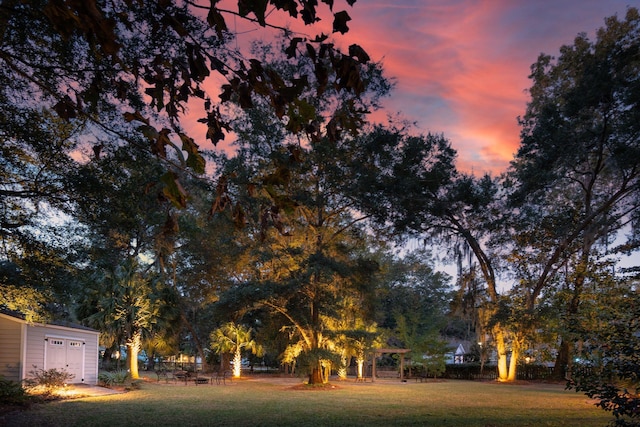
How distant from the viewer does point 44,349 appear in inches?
763

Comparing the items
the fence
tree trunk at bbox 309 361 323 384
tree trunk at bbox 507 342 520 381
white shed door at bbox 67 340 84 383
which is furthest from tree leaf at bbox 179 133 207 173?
the fence

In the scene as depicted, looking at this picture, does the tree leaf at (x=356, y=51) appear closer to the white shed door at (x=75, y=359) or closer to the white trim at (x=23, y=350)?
the white trim at (x=23, y=350)

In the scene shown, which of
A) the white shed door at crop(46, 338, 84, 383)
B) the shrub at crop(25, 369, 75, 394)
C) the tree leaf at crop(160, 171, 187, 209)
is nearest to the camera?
the tree leaf at crop(160, 171, 187, 209)

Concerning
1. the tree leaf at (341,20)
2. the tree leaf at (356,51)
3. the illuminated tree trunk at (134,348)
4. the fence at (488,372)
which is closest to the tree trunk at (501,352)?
the fence at (488,372)

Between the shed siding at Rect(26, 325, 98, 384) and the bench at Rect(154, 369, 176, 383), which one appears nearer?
the shed siding at Rect(26, 325, 98, 384)

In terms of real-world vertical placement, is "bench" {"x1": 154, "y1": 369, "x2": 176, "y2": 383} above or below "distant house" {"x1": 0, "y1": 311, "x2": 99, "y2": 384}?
below

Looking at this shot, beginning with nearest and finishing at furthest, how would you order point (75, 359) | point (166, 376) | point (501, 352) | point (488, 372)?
point (75, 359) < point (166, 376) < point (501, 352) < point (488, 372)

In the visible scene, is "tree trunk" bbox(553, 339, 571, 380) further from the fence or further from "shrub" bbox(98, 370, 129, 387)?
"shrub" bbox(98, 370, 129, 387)

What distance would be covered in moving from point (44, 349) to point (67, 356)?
162 cm

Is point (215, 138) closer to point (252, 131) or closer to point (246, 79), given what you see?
point (246, 79)

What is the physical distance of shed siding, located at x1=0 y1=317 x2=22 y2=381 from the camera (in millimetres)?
18094

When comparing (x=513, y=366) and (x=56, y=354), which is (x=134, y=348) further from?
(x=513, y=366)

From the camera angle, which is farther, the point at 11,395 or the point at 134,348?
the point at 134,348

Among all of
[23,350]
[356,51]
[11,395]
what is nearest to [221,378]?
[23,350]
